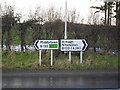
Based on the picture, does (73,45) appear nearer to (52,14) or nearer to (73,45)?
(73,45)

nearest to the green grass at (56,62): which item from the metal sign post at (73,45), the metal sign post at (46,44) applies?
the metal sign post at (73,45)

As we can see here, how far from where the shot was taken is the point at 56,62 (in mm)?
15648

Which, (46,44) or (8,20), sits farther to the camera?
(8,20)

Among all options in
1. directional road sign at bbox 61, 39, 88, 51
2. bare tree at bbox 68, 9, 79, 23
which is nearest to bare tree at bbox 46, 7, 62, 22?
bare tree at bbox 68, 9, 79, 23

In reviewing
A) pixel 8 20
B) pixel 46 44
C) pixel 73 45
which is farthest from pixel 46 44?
pixel 8 20

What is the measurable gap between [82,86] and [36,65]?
5.87 meters

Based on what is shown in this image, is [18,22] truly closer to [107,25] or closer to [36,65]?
[36,65]

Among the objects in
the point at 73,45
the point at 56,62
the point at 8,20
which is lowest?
the point at 56,62

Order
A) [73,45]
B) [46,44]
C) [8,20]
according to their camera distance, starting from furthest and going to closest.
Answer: [8,20], [73,45], [46,44]

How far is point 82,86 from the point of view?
9625mm

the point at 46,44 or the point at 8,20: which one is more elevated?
the point at 8,20

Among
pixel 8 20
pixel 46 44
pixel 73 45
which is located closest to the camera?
pixel 46 44

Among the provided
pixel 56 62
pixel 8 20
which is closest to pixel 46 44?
pixel 56 62

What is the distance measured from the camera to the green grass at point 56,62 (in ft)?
49.1
